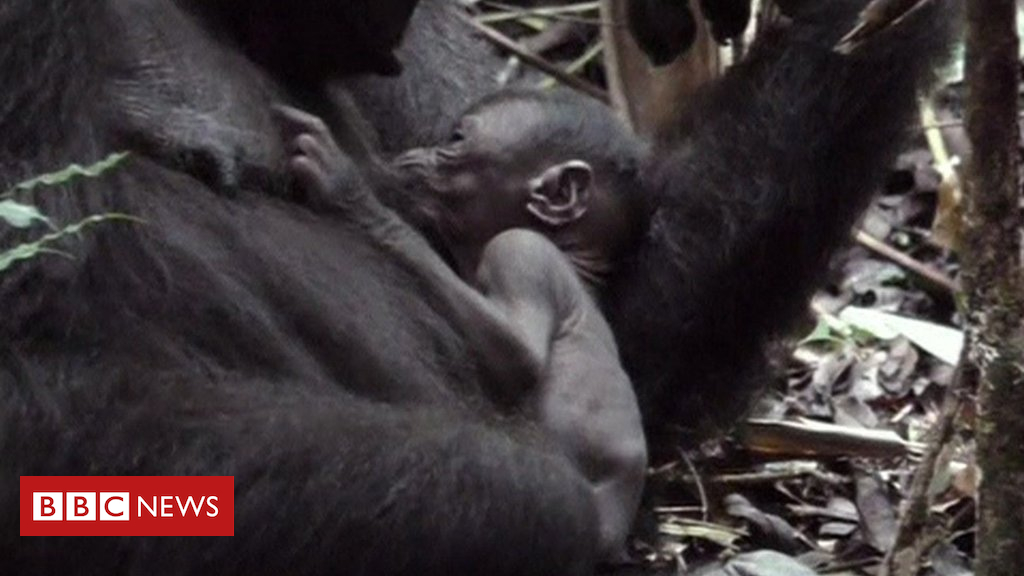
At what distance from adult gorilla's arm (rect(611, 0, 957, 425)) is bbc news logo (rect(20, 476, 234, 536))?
43.5 inches

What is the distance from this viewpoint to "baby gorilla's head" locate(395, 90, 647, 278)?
395 centimetres

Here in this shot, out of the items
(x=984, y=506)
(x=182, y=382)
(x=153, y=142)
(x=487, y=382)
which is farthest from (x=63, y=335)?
(x=984, y=506)

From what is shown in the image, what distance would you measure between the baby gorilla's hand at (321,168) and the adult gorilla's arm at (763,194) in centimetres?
67

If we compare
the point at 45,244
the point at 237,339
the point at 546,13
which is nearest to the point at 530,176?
the point at 237,339

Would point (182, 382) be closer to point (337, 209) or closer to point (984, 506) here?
point (337, 209)

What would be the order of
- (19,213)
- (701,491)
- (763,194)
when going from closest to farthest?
(19,213) → (763,194) → (701,491)

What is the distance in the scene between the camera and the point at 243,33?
3861 mm

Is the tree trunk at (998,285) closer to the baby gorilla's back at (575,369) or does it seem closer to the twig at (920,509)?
the twig at (920,509)

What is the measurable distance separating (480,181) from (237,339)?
61 cm

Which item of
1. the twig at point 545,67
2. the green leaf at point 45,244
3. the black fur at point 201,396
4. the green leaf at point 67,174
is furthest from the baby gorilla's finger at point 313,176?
Result: the twig at point 545,67

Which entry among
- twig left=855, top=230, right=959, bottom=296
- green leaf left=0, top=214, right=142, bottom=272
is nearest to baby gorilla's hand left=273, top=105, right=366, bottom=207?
green leaf left=0, top=214, right=142, bottom=272

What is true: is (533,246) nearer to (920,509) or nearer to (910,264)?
(920,509)

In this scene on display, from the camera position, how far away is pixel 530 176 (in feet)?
13.0

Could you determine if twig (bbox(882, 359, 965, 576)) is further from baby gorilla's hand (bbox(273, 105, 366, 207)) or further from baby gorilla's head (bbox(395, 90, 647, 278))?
baby gorilla's hand (bbox(273, 105, 366, 207))
